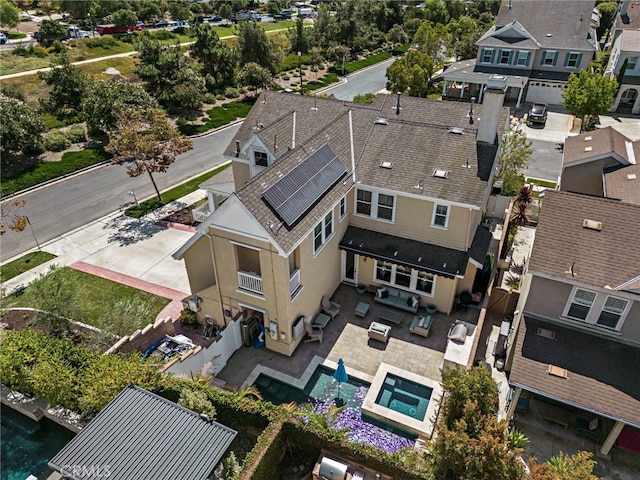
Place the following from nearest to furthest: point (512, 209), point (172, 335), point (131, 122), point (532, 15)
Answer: point (172, 335) → point (512, 209) → point (131, 122) → point (532, 15)

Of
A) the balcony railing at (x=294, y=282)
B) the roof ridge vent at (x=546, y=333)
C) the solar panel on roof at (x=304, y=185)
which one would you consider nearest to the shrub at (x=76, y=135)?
the solar panel on roof at (x=304, y=185)

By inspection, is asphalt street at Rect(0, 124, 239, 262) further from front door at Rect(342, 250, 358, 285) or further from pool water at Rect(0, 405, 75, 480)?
front door at Rect(342, 250, 358, 285)

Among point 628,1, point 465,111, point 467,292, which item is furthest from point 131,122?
point 628,1

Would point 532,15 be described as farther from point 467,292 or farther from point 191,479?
point 191,479

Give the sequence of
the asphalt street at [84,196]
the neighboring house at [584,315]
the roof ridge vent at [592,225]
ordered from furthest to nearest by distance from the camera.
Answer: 1. the asphalt street at [84,196]
2. the roof ridge vent at [592,225]
3. the neighboring house at [584,315]

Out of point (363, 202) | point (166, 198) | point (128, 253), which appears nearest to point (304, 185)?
point (363, 202)

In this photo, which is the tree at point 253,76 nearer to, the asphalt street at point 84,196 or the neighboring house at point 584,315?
the asphalt street at point 84,196
